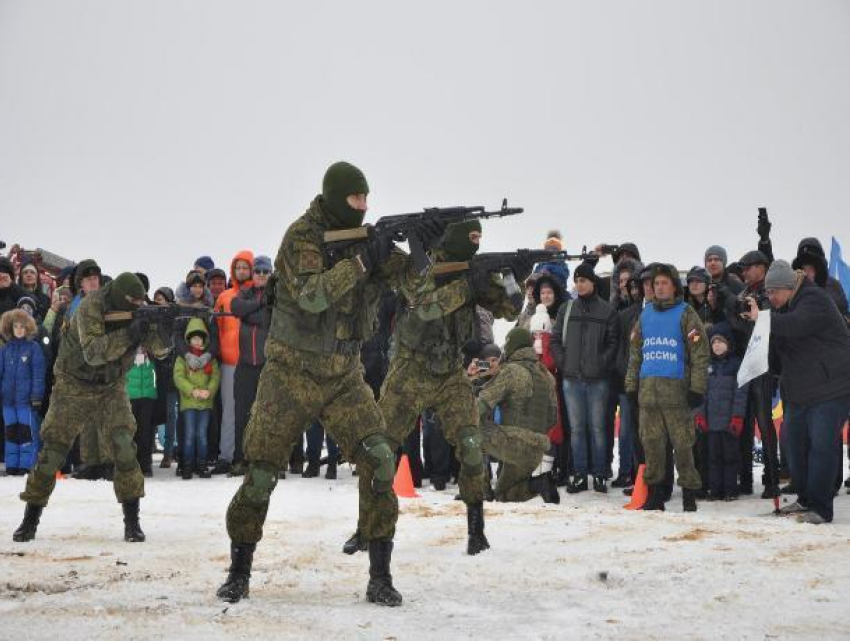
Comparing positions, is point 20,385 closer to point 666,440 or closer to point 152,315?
point 152,315

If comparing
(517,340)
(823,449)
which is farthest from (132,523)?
(823,449)

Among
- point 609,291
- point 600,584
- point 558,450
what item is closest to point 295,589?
point 600,584

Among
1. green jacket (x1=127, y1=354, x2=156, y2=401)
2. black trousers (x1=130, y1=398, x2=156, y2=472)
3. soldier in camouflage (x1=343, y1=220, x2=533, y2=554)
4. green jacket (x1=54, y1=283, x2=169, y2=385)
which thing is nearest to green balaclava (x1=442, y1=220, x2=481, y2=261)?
soldier in camouflage (x1=343, y1=220, x2=533, y2=554)

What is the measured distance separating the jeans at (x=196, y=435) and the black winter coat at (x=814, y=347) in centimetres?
685

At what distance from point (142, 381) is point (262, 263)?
2124 mm

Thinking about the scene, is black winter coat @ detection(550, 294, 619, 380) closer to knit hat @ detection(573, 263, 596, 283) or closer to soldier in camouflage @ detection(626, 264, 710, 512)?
knit hat @ detection(573, 263, 596, 283)

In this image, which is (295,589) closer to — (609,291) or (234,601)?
(234,601)

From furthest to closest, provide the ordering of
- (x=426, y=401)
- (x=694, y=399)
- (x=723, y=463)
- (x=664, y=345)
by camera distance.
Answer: (x=723, y=463) < (x=664, y=345) < (x=694, y=399) < (x=426, y=401)

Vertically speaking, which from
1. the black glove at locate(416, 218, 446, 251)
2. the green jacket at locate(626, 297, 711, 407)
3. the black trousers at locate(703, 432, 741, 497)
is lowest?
the black trousers at locate(703, 432, 741, 497)

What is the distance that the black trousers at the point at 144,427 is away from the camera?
39.9 feet

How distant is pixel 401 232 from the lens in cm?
552

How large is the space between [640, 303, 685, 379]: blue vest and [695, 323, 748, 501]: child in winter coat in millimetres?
599

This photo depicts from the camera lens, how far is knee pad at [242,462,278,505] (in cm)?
518

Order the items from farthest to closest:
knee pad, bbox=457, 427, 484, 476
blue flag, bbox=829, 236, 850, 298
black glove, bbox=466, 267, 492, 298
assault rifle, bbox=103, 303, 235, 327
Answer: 1. blue flag, bbox=829, 236, 850, 298
2. assault rifle, bbox=103, 303, 235, 327
3. black glove, bbox=466, 267, 492, 298
4. knee pad, bbox=457, 427, 484, 476
